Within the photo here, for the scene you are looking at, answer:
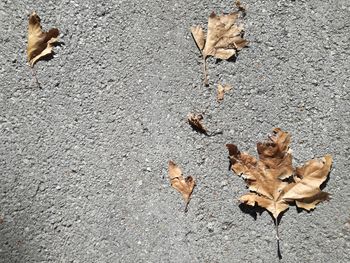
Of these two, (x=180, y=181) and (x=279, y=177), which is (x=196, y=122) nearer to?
(x=180, y=181)

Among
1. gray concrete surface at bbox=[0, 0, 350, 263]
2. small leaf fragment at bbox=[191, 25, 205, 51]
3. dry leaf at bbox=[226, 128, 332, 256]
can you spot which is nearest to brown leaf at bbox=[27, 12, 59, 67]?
gray concrete surface at bbox=[0, 0, 350, 263]

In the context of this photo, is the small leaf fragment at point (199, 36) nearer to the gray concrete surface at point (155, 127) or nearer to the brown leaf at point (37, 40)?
the gray concrete surface at point (155, 127)

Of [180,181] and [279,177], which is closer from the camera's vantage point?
[279,177]

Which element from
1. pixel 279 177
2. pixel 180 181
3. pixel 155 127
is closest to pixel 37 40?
pixel 155 127

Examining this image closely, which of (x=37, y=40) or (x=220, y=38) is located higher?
(x=37, y=40)

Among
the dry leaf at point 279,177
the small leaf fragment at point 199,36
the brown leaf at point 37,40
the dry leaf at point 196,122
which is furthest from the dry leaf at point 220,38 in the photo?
the brown leaf at point 37,40

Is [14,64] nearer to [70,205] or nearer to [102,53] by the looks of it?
[102,53]

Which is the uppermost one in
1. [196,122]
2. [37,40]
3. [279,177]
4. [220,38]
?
[37,40]
